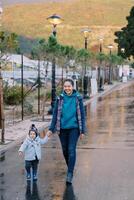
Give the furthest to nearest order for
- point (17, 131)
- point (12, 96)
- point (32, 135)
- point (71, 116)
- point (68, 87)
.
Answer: point (12, 96)
point (17, 131)
point (32, 135)
point (71, 116)
point (68, 87)

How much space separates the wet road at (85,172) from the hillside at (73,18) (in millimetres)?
120066

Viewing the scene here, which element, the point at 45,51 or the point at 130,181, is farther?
the point at 45,51

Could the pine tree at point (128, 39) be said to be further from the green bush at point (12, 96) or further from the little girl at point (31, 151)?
the little girl at point (31, 151)

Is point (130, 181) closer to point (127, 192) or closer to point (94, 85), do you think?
point (127, 192)

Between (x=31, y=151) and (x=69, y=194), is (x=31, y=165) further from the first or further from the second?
(x=69, y=194)

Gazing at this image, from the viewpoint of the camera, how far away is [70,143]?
10117 mm

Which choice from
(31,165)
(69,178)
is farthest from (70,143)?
(31,165)

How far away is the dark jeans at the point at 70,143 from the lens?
398 inches

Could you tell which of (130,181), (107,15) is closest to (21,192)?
(130,181)

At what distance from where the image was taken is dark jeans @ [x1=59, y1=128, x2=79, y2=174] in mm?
10102

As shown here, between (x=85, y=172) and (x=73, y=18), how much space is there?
151113 millimetres

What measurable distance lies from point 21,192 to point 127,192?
154 centimetres

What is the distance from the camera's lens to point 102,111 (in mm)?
27812

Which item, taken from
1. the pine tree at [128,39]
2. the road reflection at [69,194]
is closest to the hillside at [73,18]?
the pine tree at [128,39]
